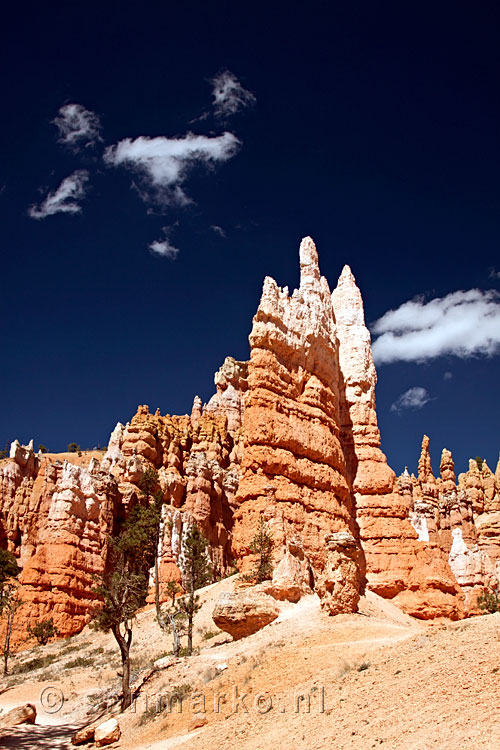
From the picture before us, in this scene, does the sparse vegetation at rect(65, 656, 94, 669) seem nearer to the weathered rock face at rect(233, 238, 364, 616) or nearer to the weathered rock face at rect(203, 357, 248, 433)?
the weathered rock face at rect(233, 238, 364, 616)

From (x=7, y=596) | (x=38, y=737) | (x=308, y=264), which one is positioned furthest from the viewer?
(x=308, y=264)

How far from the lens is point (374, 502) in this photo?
37.0 m

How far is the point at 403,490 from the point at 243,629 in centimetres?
4942

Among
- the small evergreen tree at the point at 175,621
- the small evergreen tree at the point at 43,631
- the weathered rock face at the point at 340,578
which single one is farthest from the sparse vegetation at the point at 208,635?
the small evergreen tree at the point at 43,631

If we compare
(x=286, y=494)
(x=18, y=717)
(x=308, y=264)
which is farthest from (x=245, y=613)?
(x=308, y=264)

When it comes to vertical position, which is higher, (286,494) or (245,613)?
(286,494)

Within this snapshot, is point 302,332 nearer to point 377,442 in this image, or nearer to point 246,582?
point 377,442

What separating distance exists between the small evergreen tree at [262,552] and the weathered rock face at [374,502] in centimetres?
890

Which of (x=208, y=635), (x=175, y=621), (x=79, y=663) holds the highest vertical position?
(x=175, y=621)

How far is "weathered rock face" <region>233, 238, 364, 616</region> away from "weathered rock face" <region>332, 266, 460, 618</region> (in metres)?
1.68

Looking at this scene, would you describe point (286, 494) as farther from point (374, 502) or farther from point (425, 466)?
point (425, 466)

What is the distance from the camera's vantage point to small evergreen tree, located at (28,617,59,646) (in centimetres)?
3725

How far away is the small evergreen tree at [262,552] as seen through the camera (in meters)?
26.0

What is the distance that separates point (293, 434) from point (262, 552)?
309 inches
